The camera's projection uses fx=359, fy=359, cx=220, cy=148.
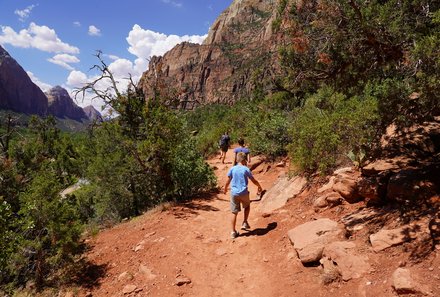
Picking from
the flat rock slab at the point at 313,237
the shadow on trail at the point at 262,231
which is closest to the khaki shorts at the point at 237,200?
the shadow on trail at the point at 262,231

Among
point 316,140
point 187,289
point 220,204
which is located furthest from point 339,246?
point 220,204

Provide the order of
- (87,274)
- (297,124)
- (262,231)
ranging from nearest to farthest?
(87,274)
(262,231)
(297,124)

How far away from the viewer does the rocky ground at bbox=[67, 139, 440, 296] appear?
16.3 feet

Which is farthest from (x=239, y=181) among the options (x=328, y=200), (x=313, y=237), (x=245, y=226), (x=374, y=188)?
(x=374, y=188)

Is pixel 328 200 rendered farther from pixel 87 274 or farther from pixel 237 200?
pixel 87 274

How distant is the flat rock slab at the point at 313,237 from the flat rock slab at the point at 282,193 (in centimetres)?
205

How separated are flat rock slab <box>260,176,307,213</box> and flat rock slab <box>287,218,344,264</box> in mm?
2054

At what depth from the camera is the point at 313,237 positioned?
20.7 feet

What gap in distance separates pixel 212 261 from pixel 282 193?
300 centimetres

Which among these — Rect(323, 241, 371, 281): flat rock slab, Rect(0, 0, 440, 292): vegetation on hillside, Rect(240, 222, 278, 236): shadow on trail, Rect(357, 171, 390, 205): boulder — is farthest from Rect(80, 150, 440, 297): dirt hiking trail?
Rect(0, 0, 440, 292): vegetation on hillside

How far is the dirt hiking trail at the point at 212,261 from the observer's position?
5477mm

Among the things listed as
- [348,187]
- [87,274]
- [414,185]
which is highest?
[414,185]

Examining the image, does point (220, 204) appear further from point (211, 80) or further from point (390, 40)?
point (211, 80)

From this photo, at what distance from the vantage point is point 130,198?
40.0 feet
